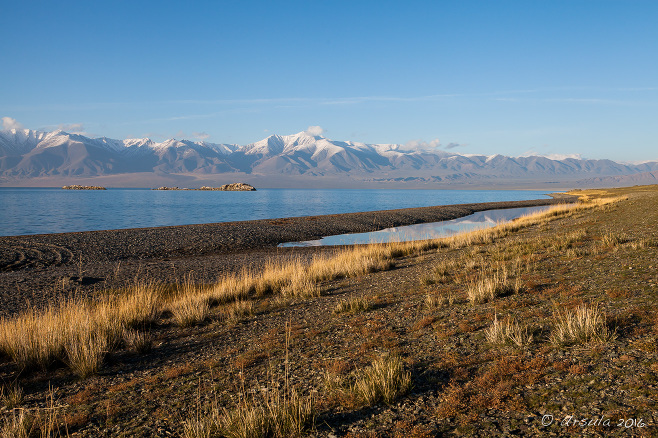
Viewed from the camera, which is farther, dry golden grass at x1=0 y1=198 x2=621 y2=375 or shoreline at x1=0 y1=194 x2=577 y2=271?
shoreline at x1=0 y1=194 x2=577 y2=271

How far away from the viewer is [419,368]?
597 cm

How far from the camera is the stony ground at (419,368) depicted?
14.7 feet

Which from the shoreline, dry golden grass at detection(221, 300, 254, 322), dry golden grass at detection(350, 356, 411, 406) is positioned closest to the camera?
dry golden grass at detection(350, 356, 411, 406)

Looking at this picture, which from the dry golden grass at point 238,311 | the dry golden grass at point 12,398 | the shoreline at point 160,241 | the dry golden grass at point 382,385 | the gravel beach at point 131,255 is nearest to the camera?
the dry golden grass at point 382,385

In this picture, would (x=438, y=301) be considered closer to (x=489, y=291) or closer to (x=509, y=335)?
(x=489, y=291)

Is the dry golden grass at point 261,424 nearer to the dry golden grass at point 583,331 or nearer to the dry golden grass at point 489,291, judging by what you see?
the dry golden grass at point 583,331

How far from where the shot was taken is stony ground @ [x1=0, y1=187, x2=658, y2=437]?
14.7 ft

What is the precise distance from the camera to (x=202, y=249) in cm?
2969

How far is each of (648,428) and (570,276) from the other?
293 inches

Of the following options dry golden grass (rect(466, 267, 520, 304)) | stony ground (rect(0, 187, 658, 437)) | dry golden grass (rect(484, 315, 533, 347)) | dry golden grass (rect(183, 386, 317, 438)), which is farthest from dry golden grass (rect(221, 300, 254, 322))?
dry golden grass (rect(484, 315, 533, 347))

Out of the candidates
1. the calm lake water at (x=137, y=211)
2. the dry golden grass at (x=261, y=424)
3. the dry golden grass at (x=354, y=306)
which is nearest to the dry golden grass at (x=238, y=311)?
the dry golden grass at (x=354, y=306)

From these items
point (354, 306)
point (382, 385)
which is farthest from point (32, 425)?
point (354, 306)

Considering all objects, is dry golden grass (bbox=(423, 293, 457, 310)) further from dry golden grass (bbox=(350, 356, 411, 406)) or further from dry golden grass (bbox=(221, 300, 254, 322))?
dry golden grass (bbox=(221, 300, 254, 322))

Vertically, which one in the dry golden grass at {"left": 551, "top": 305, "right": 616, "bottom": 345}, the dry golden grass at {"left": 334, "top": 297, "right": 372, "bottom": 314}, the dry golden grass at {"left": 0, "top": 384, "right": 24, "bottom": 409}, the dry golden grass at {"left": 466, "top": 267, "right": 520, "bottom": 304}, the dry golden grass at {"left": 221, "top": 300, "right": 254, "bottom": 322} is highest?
the dry golden grass at {"left": 551, "top": 305, "right": 616, "bottom": 345}
